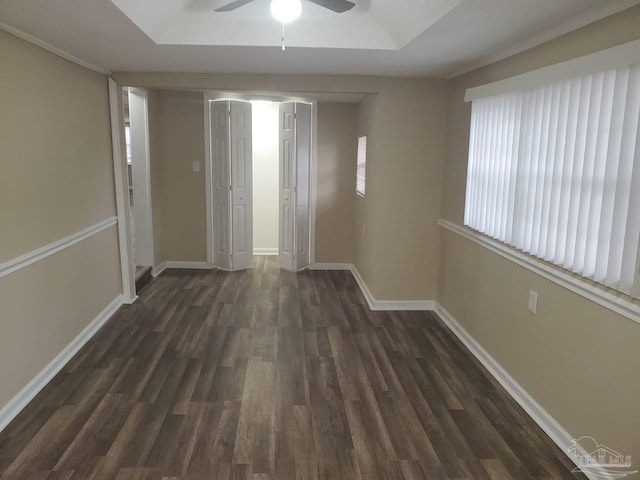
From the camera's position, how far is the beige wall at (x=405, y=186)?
175 inches

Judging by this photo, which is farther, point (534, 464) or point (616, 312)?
point (534, 464)

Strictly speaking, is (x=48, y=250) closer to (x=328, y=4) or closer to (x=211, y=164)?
(x=328, y=4)

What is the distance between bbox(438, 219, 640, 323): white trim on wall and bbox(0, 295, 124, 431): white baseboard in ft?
10.2

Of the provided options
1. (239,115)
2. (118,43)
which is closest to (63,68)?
(118,43)

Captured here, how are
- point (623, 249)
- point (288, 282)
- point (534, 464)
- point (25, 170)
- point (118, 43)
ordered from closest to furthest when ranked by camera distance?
point (623, 249) < point (534, 464) < point (25, 170) < point (118, 43) < point (288, 282)

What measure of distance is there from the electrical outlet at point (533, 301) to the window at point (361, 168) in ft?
8.86

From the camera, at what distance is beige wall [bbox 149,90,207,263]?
19.2ft

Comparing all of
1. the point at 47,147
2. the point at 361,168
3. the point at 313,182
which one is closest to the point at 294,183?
the point at 313,182

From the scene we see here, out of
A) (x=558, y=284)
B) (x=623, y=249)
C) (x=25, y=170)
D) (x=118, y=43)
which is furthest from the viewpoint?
(x=118, y=43)

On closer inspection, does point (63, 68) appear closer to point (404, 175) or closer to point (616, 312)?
point (404, 175)

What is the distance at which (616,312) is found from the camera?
2.16 meters

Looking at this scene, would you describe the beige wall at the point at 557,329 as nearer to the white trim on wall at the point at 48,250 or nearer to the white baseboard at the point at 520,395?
the white baseboard at the point at 520,395

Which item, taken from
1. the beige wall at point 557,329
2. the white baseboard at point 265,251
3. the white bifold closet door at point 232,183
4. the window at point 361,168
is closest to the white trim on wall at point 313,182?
the window at point 361,168

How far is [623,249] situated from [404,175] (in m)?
2.57
